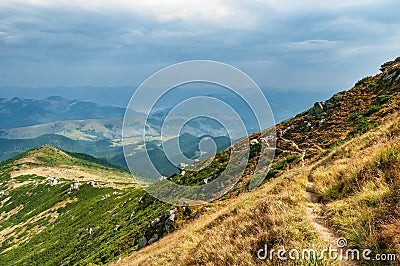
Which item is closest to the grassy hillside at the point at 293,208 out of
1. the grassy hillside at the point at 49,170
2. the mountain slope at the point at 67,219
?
the mountain slope at the point at 67,219

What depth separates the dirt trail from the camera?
721 centimetres

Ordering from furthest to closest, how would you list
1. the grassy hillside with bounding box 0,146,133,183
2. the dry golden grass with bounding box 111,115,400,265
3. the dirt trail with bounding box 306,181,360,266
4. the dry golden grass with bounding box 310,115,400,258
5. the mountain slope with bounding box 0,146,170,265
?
the grassy hillside with bounding box 0,146,133,183
the mountain slope with bounding box 0,146,170,265
the dirt trail with bounding box 306,181,360,266
the dry golden grass with bounding box 111,115,400,265
the dry golden grass with bounding box 310,115,400,258

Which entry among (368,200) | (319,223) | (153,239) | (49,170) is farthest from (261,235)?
(49,170)

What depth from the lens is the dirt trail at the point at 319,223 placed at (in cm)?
721

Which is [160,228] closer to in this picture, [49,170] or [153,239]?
[153,239]

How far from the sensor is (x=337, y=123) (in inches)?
1233

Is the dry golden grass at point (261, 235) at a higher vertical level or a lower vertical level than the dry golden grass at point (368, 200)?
lower

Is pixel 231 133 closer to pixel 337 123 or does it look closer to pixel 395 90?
pixel 337 123

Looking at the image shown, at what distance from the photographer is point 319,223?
8.69 meters

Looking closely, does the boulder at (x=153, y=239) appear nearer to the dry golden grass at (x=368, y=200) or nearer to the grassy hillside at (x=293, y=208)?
the grassy hillside at (x=293, y=208)

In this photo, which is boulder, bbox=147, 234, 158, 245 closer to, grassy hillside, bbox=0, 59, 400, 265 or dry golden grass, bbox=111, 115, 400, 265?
grassy hillside, bbox=0, 59, 400, 265

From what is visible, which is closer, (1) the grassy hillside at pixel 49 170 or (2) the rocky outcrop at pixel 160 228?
(2) the rocky outcrop at pixel 160 228

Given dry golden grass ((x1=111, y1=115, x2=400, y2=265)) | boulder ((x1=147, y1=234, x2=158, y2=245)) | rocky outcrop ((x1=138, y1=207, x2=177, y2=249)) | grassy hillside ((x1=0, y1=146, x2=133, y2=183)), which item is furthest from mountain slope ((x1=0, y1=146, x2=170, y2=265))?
dry golden grass ((x1=111, y1=115, x2=400, y2=265))

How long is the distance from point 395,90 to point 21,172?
642 ft
